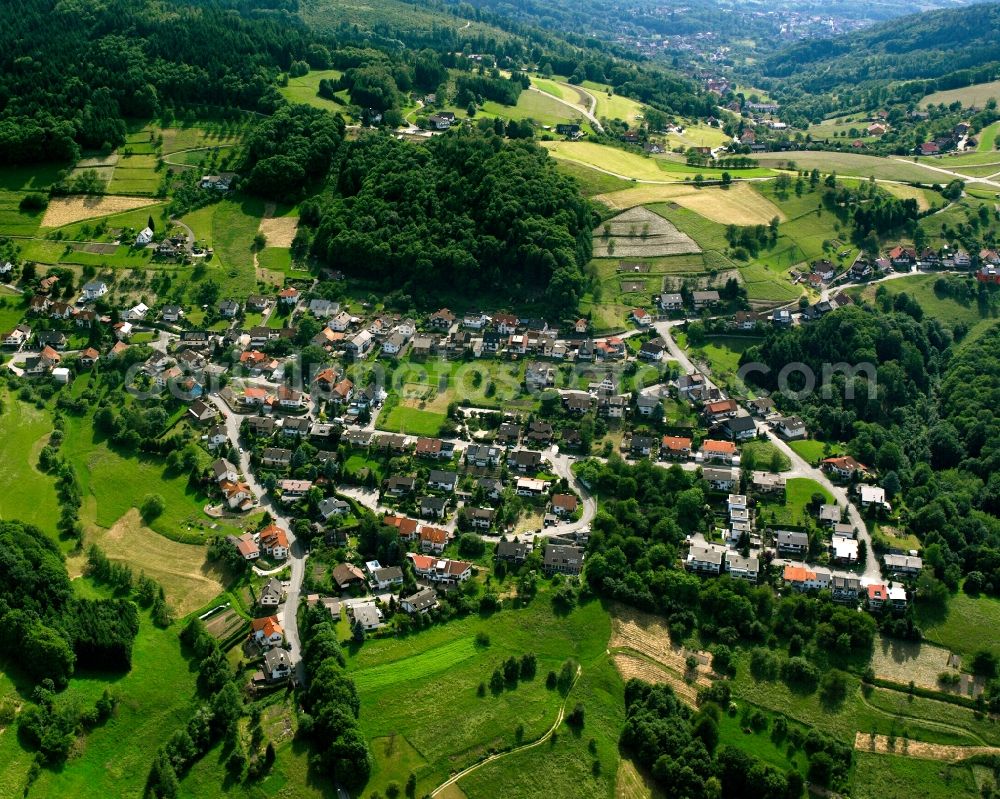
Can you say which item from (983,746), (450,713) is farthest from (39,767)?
(983,746)

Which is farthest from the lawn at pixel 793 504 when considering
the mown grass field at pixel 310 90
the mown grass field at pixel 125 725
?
the mown grass field at pixel 310 90

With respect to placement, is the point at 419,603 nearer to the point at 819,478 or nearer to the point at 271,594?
the point at 271,594

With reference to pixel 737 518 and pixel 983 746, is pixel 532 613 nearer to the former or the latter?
pixel 737 518

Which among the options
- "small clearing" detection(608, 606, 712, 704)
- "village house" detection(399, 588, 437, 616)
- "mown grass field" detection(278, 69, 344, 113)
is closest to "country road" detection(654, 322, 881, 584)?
"small clearing" detection(608, 606, 712, 704)

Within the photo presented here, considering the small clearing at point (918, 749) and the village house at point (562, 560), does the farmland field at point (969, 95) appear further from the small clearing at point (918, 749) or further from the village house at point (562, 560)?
the small clearing at point (918, 749)

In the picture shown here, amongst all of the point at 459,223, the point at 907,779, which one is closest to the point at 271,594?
the point at 907,779

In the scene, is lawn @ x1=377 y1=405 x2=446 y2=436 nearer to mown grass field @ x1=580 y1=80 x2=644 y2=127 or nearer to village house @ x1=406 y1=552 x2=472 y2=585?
village house @ x1=406 y1=552 x2=472 y2=585
